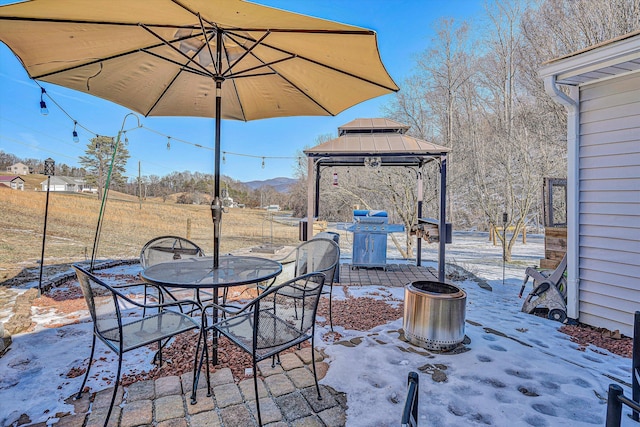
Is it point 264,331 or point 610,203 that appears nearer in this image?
point 264,331

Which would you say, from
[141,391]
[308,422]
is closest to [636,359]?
[308,422]

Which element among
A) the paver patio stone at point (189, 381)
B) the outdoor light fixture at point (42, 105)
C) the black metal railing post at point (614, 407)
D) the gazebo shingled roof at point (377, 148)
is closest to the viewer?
the black metal railing post at point (614, 407)

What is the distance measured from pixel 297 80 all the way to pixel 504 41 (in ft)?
40.0

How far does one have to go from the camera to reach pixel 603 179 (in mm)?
3080

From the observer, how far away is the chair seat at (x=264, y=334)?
163cm

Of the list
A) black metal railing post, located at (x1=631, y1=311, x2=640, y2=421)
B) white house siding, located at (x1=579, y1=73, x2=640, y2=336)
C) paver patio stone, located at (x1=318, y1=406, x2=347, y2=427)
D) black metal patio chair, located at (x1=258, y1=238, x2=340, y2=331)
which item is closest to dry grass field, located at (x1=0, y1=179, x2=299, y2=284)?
black metal patio chair, located at (x1=258, y1=238, x2=340, y2=331)

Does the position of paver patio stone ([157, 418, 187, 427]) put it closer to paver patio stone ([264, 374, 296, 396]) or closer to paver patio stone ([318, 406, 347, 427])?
paver patio stone ([264, 374, 296, 396])

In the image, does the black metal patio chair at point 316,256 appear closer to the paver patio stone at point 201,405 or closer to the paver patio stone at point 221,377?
the paver patio stone at point 221,377

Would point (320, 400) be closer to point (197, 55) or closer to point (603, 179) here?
point (197, 55)

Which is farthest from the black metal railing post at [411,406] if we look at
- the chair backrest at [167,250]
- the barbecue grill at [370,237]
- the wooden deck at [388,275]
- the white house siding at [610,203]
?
the barbecue grill at [370,237]

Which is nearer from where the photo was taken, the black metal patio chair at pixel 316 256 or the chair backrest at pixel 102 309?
the chair backrest at pixel 102 309

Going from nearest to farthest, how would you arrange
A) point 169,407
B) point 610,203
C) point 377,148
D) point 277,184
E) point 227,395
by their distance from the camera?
point 169,407
point 227,395
point 610,203
point 377,148
point 277,184

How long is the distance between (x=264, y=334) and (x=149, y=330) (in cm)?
71

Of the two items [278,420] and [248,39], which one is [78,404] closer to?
[278,420]
